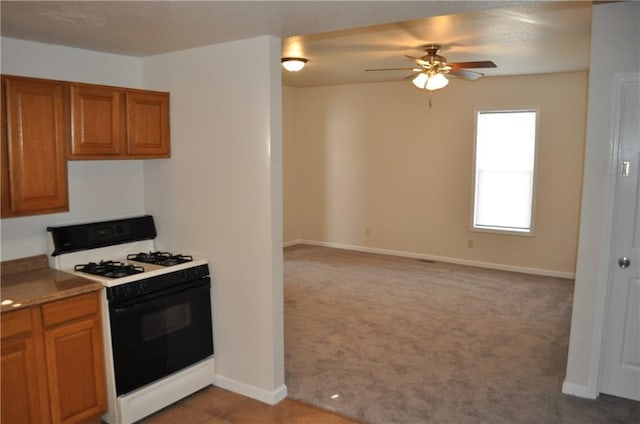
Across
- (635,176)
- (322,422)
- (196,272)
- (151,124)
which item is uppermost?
(151,124)

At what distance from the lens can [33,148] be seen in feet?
9.42

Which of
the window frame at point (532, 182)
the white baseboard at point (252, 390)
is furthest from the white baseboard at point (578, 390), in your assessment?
the window frame at point (532, 182)

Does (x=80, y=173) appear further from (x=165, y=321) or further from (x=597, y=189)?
(x=597, y=189)

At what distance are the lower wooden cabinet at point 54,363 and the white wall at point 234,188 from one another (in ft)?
2.90

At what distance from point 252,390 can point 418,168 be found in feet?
15.6

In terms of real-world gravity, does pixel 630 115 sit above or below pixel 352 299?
above

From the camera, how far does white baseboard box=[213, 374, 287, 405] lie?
11.0ft

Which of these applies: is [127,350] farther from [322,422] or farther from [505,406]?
[505,406]

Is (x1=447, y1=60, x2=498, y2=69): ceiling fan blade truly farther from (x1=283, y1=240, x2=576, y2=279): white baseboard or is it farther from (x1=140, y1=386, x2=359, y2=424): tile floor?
(x1=283, y1=240, x2=576, y2=279): white baseboard

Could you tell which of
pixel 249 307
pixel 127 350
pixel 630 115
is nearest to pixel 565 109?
pixel 630 115

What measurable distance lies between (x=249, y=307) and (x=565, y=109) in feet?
16.3

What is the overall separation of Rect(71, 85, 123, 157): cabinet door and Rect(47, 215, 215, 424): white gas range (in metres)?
0.57

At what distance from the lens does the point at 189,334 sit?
3381mm

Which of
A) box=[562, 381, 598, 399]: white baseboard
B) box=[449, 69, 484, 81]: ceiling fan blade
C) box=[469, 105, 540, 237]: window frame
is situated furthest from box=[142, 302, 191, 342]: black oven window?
box=[469, 105, 540, 237]: window frame
